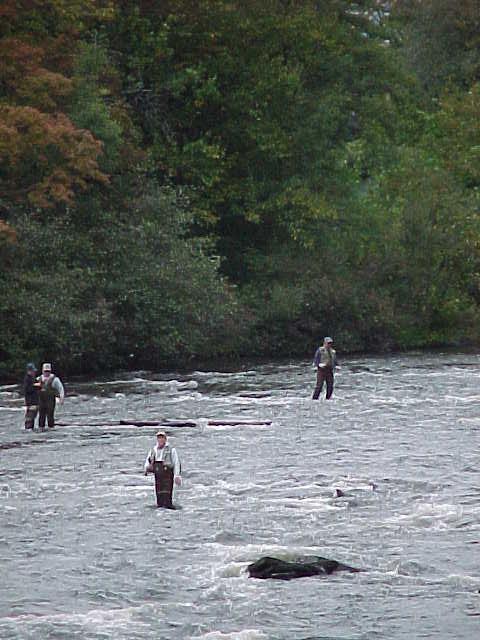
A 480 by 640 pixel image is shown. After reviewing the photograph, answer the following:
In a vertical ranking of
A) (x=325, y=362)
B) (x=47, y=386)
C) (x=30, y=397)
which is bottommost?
(x=30, y=397)

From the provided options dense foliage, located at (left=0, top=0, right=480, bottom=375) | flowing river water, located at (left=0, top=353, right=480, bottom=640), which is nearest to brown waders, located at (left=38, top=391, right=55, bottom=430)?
flowing river water, located at (left=0, top=353, right=480, bottom=640)

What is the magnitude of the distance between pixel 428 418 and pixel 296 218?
2508cm

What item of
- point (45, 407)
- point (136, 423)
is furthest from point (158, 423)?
point (45, 407)

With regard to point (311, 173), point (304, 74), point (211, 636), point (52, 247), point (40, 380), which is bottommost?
point (211, 636)

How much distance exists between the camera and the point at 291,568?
66.0 ft

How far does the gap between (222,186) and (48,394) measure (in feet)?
89.8

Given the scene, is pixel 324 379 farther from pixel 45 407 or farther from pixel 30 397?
pixel 30 397

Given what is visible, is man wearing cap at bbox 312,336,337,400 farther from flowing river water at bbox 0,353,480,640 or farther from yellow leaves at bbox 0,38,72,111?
yellow leaves at bbox 0,38,72,111

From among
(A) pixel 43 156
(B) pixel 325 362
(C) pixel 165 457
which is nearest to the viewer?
(C) pixel 165 457

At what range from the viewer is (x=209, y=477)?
2822 centimetres

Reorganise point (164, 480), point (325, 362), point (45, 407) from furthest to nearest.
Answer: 1. point (325, 362)
2. point (45, 407)
3. point (164, 480)

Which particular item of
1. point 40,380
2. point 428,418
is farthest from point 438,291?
point 40,380

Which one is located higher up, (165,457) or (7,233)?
(7,233)

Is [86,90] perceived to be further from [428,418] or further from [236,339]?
[428,418]
